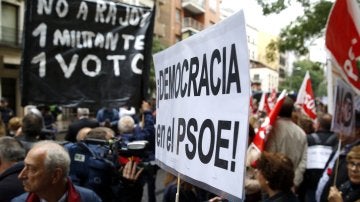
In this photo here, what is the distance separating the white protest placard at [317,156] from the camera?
5.23 metres

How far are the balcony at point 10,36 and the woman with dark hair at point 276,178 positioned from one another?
24301 mm

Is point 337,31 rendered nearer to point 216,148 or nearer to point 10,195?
point 216,148

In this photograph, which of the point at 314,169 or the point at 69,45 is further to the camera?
the point at 314,169

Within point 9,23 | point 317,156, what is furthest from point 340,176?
point 9,23

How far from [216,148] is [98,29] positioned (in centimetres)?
283

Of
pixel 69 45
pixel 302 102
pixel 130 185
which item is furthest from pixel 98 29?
pixel 302 102

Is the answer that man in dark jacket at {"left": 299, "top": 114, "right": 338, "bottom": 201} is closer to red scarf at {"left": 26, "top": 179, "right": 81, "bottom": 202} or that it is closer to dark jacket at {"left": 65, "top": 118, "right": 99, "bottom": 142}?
dark jacket at {"left": 65, "top": 118, "right": 99, "bottom": 142}

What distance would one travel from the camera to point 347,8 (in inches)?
143

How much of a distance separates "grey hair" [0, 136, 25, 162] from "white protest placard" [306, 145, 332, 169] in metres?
3.11

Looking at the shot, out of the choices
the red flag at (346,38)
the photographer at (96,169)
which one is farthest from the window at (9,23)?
the red flag at (346,38)

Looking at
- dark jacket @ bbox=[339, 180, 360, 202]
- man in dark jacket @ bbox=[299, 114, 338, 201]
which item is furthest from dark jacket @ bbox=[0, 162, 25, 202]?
man in dark jacket @ bbox=[299, 114, 338, 201]

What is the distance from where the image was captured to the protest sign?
3910 mm

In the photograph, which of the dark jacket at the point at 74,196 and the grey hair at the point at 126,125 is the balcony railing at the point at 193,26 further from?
the dark jacket at the point at 74,196

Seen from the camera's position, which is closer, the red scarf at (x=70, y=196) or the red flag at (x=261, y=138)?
the red scarf at (x=70, y=196)
